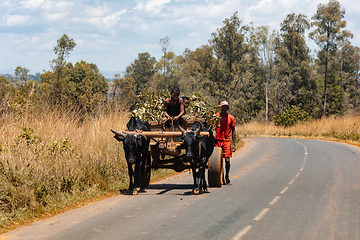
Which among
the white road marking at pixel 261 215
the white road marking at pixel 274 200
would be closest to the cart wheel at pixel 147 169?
the white road marking at pixel 274 200

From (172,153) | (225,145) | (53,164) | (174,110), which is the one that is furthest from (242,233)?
(225,145)

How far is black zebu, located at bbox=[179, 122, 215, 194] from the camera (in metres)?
10.6

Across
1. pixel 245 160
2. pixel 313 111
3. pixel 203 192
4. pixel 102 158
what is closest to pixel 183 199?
pixel 203 192

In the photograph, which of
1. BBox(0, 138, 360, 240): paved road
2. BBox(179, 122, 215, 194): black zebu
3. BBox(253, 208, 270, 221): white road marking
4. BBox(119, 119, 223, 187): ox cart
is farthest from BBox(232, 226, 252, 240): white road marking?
BBox(119, 119, 223, 187): ox cart

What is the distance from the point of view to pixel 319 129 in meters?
46.7

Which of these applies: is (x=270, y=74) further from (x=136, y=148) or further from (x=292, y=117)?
(x=136, y=148)

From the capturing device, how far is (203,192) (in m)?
11.6

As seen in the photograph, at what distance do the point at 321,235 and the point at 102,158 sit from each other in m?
7.83

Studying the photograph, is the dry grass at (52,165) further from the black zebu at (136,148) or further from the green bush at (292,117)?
the green bush at (292,117)

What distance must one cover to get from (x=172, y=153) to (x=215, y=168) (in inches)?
63.1

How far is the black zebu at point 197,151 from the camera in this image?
10617 millimetres

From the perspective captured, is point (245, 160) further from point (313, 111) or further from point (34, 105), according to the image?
point (313, 111)

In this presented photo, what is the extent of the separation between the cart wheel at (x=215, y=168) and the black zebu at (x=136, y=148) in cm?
190

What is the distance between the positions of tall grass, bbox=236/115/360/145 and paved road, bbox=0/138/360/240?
932 inches
